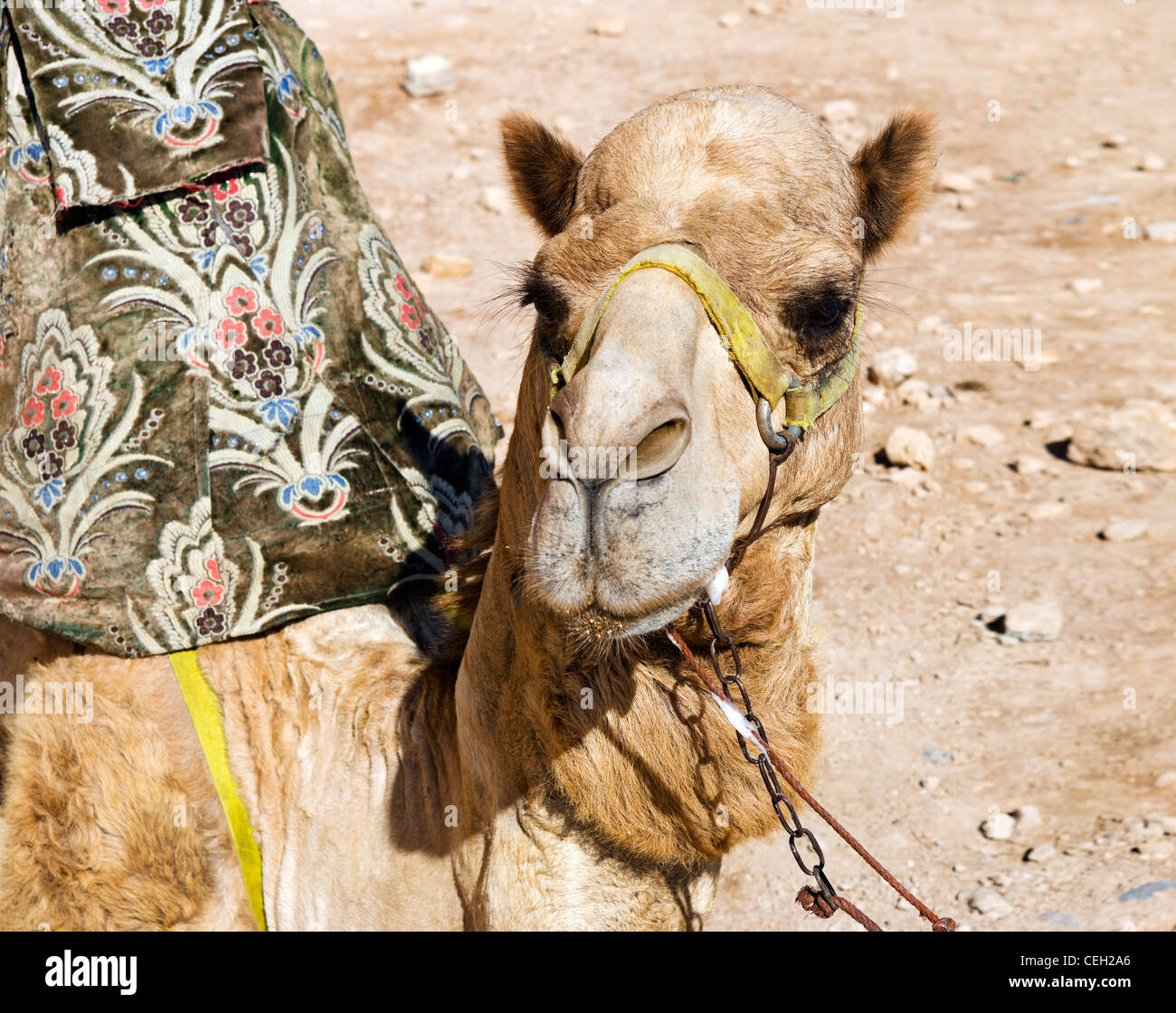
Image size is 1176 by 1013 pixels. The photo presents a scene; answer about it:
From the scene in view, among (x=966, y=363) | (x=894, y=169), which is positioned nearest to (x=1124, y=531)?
(x=966, y=363)

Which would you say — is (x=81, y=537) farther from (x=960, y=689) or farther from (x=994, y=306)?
(x=994, y=306)

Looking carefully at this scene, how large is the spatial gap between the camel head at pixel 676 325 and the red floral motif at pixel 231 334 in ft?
2.41

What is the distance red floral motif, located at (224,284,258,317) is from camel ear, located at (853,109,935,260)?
4.59 ft

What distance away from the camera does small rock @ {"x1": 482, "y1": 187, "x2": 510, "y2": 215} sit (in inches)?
351

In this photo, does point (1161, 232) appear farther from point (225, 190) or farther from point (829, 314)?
point (225, 190)

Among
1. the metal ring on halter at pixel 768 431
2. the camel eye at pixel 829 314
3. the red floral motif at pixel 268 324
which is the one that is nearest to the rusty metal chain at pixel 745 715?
the metal ring on halter at pixel 768 431

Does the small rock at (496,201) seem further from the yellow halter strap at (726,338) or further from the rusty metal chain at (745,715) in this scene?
the rusty metal chain at (745,715)

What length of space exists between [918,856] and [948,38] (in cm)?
994

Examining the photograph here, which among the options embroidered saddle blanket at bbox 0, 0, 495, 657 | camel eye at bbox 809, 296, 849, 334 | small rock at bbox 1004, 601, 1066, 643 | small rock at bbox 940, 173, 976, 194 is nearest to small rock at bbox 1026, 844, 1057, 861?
small rock at bbox 1004, 601, 1066, 643

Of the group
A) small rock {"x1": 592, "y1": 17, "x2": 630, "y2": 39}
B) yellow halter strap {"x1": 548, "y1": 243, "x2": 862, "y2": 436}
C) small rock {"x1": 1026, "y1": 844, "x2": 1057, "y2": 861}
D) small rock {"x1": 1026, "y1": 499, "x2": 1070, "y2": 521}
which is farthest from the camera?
small rock {"x1": 592, "y1": 17, "x2": 630, "y2": 39}

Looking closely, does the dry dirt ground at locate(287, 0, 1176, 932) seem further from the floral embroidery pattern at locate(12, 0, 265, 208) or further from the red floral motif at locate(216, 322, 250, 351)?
the floral embroidery pattern at locate(12, 0, 265, 208)

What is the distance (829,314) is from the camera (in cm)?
228

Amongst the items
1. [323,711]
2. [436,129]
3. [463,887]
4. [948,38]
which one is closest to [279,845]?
[323,711]

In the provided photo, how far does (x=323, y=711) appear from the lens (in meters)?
2.83
